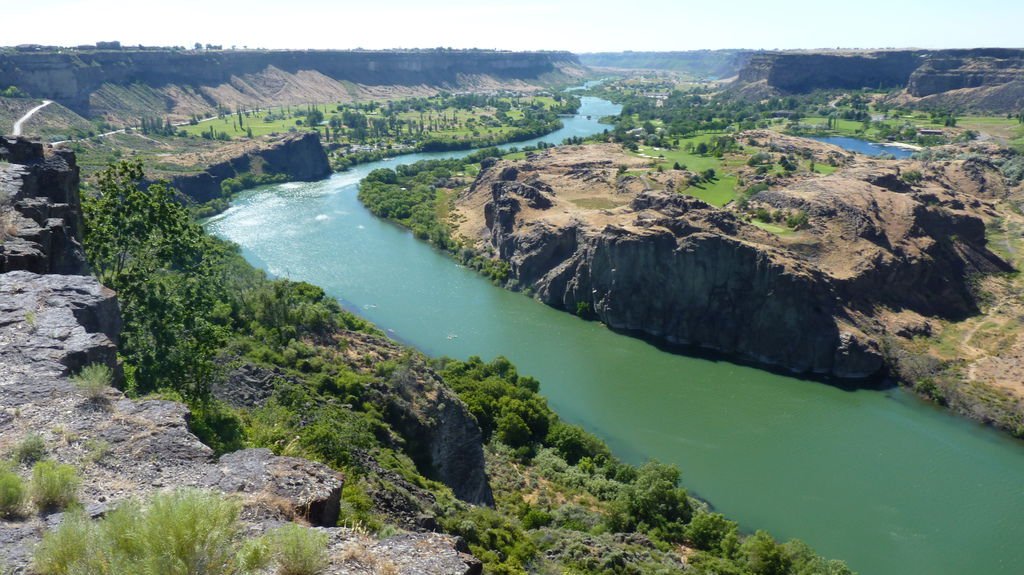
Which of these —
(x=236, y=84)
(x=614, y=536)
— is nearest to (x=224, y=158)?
(x=236, y=84)

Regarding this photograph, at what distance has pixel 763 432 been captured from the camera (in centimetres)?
4294

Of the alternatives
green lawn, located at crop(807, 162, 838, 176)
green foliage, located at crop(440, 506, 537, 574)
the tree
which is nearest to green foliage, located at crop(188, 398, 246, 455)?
the tree

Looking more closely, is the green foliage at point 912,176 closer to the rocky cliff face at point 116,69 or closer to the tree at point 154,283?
the tree at point 154,283

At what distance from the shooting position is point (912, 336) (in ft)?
172

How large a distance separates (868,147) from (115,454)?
14008 centimetres

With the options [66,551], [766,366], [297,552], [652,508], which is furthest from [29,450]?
[766,366]

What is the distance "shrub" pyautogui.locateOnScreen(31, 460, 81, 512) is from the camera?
11.5 meters

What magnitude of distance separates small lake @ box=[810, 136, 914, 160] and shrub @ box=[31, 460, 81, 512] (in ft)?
421

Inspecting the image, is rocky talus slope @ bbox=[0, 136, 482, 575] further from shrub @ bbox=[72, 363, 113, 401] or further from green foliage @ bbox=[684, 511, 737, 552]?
green foliage @ bbox=[684, 511, 737, 552]

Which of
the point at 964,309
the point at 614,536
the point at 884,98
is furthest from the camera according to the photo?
the point at 884,98

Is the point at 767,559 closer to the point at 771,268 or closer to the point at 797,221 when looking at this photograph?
the point at 771,268

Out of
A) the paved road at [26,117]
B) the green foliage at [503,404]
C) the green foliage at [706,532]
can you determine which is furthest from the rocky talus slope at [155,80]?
the green foliage at [706,532]

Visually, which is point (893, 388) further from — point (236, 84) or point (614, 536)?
point (236, 84)

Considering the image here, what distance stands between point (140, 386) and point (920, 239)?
198 ft
